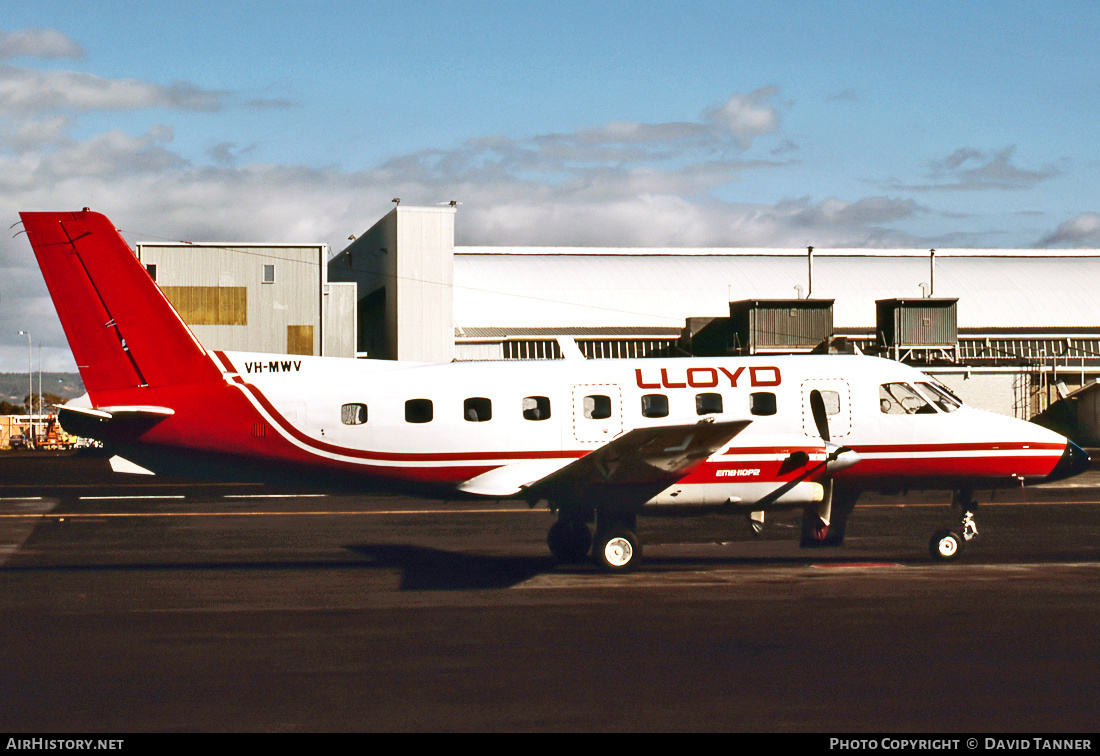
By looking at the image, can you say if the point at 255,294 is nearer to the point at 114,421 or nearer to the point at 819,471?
the point at 114,421

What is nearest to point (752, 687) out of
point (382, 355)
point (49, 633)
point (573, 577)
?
point (573, 577)

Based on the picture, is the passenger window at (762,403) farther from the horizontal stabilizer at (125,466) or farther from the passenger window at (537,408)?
the horizontal stabilizer at (125,466)

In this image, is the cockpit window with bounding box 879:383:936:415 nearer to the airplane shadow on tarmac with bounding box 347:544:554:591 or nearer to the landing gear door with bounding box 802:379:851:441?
the landing gear door with bounding box 802:379:851:441

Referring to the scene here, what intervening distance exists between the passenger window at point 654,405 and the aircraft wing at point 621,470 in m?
1.11

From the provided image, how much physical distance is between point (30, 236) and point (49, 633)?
6.87 metres

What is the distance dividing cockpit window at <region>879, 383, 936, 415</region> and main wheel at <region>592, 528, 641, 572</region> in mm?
4634

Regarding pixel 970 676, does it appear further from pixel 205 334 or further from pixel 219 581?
pixel 205 334

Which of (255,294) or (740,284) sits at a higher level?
(740,284)

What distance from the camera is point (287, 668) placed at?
376 inches

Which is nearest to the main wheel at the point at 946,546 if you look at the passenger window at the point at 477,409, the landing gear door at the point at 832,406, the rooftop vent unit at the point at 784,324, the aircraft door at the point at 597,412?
the landing gear door at the point at 832,406

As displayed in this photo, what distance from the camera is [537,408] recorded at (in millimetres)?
15812

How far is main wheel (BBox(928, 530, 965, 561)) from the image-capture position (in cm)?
1598

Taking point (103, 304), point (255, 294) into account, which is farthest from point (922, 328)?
point (103, 304)

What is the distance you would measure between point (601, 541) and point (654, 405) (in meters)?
2.26
